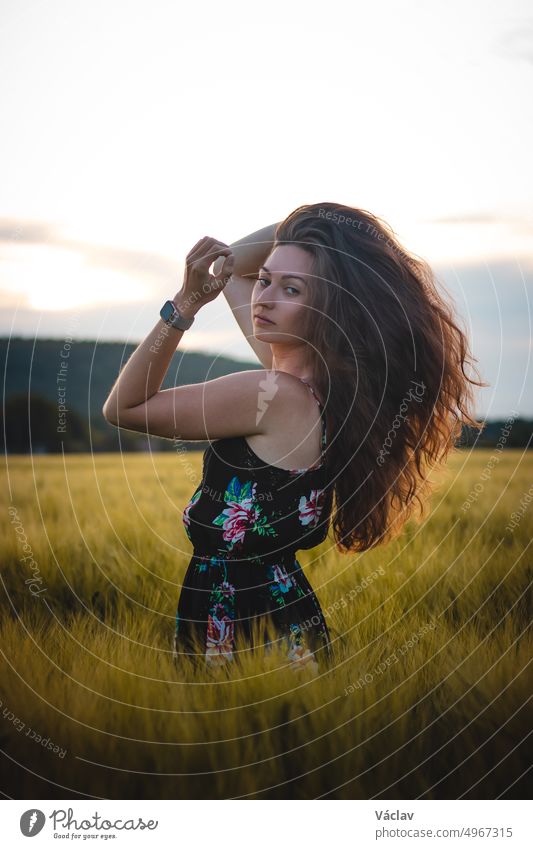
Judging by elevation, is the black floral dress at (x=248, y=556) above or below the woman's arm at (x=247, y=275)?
below

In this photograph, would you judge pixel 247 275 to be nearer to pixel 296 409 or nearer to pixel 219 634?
pixel 296 409

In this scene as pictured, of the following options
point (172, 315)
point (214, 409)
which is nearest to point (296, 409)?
point (214, 409)

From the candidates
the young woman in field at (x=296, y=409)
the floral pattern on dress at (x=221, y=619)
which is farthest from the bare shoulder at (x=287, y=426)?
the floral pattern on dress at (x=221, y=619)

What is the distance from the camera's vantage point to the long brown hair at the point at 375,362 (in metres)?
1.70

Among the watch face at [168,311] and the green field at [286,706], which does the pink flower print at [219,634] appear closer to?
the green field at [286,706]

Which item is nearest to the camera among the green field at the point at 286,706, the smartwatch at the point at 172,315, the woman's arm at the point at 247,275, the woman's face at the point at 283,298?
the green field at the point at 286,706

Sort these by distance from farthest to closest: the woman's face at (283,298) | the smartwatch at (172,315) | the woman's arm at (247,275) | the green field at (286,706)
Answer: the woman's arm at (247,275) → the woman's face at (283,298) → the smartwatch at (172,315) → the green field at (286,706)

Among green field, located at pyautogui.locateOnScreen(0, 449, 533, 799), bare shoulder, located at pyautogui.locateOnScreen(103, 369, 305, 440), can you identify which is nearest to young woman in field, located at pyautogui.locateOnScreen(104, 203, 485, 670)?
bare shoulder, located at pyautogui.locateOnScreen(103, 369, 305, 440)

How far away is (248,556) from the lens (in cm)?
170

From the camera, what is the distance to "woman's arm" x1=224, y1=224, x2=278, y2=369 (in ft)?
6.47

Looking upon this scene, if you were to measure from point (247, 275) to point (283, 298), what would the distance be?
385 millimetres

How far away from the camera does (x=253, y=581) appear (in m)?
1.73

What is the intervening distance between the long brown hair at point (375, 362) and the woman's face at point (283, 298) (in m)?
0.02

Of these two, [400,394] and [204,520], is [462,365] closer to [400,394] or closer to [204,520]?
[400,394]
